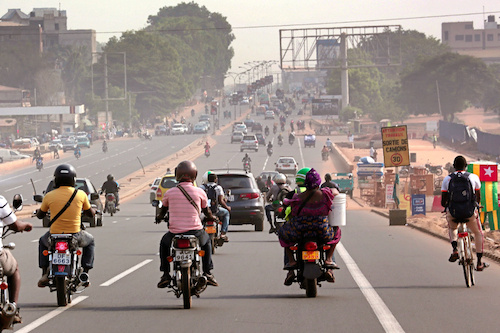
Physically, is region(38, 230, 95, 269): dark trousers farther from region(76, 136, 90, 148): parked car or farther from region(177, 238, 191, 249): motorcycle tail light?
region(76, 136, 90, 148): parked car

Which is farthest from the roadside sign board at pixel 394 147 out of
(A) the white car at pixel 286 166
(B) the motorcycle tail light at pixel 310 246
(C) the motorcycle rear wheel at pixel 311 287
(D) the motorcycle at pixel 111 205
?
(A) the white car at pixel 286 166

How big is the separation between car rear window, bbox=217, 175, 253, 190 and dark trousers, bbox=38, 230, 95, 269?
13.7 meters

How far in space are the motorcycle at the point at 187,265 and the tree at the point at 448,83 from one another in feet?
452

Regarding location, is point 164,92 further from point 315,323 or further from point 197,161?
point 315,323

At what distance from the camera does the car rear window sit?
24.5m

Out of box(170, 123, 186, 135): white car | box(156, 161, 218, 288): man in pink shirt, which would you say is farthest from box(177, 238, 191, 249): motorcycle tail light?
box(170, 123, 186, 135): white car

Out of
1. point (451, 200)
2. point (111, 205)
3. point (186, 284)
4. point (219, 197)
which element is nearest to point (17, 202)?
point (186, 284)

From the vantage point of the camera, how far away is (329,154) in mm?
89688

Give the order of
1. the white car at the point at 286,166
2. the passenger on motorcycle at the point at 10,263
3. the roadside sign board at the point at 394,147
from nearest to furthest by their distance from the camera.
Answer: the passenger on motorcycle at the point at 10,263, the roadside sign board at the point at 394,147, the white car at the point at 286,166

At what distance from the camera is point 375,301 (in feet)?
37.1

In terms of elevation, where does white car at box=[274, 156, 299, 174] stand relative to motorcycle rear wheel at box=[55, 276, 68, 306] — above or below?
below

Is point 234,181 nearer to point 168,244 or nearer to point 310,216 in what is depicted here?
point 310,216

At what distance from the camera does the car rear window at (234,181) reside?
24.5 metres

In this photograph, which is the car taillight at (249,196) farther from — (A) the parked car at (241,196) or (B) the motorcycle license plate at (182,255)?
(B) the motorcycle license plate at (182,255)
